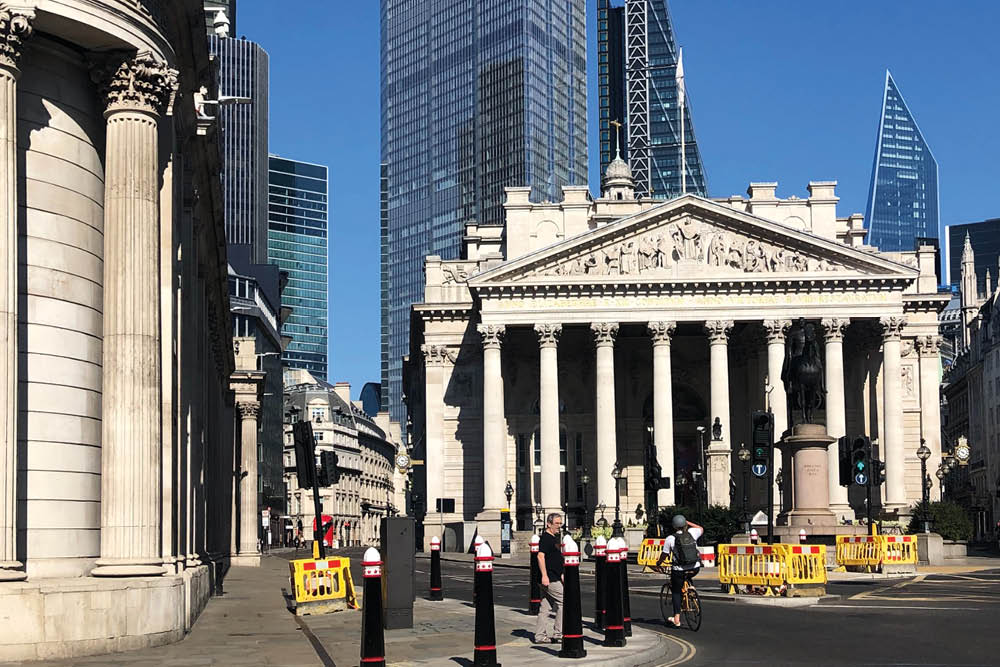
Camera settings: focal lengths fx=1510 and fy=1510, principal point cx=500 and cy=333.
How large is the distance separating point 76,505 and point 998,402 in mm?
115782

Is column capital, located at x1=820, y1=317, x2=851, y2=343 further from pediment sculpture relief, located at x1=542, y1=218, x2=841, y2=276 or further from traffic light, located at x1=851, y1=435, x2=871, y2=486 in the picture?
traffic light, located at x1=851, y1=435, x2=871, y2=486

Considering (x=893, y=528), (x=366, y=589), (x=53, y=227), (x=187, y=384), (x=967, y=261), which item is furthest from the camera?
(x=967, y=261)

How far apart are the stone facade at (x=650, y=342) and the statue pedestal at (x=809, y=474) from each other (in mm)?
38751

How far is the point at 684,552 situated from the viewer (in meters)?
27.0

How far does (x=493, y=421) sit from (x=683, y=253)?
15.5 metres

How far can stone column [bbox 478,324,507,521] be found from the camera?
301 feet

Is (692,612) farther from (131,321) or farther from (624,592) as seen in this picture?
(131,321)

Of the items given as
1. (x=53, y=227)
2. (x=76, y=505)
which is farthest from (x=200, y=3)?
(x=76, y=505)

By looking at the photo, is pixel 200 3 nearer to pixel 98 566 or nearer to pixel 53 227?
pixel 53 227

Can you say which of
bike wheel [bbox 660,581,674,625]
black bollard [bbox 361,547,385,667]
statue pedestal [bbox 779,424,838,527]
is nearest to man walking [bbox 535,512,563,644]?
black bollard [bbox 361,547,385,667]

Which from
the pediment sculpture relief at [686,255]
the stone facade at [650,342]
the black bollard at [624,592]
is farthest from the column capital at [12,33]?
the pediment sculpture relief at [686,255]

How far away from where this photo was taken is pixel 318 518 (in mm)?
33125

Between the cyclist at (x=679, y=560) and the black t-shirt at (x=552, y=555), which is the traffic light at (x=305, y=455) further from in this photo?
the black t-shirt at (x=552, y=555)

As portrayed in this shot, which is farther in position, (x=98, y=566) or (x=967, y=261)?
(x=967, y=261)
